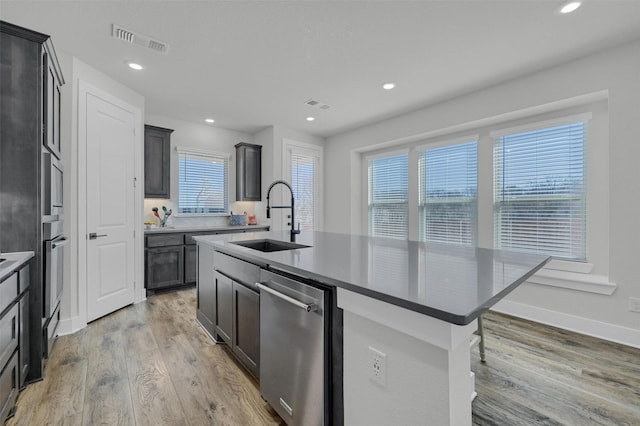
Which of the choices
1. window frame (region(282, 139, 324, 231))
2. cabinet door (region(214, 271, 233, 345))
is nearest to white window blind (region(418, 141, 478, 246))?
window frame (region(282, 139, 324, 231))

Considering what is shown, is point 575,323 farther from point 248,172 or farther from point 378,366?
point 248,172

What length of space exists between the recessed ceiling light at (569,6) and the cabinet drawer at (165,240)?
4.78 meters

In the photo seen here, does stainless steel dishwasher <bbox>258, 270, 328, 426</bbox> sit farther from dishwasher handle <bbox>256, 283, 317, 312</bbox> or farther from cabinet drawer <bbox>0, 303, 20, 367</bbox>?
cabinet drawer <bbox>0, 303, 20, 367</bbox>

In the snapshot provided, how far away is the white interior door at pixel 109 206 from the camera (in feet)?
9.71

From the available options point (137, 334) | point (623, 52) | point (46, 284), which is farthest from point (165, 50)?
point (623, 52)

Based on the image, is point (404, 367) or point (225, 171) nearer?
point (404, 367)

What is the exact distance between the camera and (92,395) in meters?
1.79

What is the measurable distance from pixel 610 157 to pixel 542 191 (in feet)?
2.31

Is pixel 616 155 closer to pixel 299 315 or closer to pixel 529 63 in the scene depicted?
pixel 529 63

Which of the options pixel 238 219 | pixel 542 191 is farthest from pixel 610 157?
pixel 238 219

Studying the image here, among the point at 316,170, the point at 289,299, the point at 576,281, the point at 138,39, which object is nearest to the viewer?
the point at 289,299

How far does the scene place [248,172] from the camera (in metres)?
5.20

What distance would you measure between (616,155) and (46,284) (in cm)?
→ 488

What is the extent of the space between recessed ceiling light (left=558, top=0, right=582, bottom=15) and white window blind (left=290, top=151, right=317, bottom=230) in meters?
4.02
